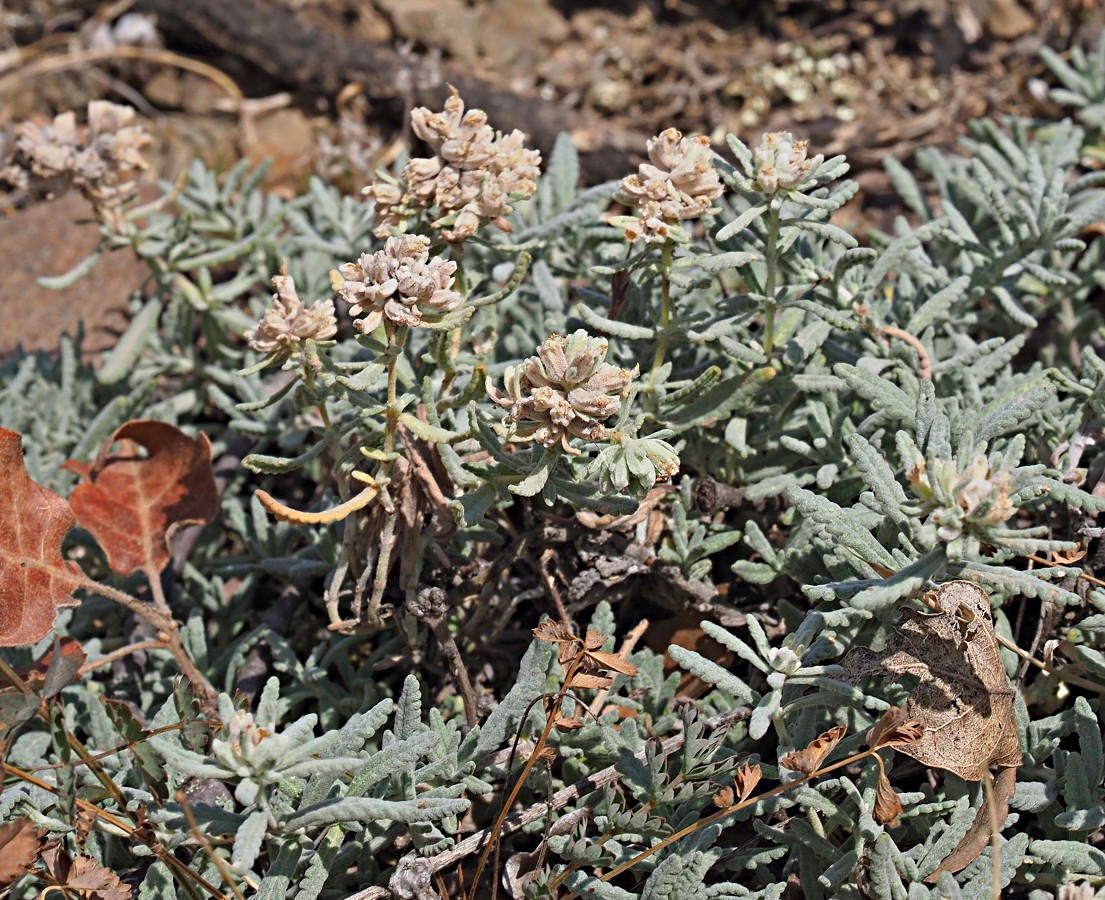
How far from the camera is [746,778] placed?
250 centimetres

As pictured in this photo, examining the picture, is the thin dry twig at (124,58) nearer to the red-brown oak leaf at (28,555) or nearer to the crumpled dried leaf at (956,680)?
the red-brown oak leaf at (28,555)

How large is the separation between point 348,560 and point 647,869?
1.09 m

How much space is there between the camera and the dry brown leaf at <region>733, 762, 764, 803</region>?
2.50 metres

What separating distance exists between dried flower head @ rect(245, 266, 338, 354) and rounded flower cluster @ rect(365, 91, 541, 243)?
316 millimetres

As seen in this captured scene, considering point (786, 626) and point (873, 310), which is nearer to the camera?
point (786, 626)

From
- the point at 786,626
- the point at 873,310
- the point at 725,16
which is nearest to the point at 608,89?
the point at 725,16

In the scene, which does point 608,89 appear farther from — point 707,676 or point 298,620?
point 707,676

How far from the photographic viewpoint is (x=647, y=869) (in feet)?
8.72

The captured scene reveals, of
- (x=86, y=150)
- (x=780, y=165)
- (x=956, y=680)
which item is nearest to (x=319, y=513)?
(x=780, y=165)

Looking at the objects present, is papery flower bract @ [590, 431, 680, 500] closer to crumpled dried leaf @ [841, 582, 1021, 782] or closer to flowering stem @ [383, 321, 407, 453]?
flowering stem @ [383, 321, 407, 453]

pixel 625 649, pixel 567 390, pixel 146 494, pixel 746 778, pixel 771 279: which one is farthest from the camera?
pixel 146 494

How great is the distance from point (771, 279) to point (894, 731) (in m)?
1.21

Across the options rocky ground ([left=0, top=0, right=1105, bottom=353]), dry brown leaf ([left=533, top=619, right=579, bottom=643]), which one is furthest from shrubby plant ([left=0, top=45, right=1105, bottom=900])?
rocky ground ([left=0, top=0, right=1105, bottom=353])

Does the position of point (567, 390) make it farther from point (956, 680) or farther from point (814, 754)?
point (956, 680)
